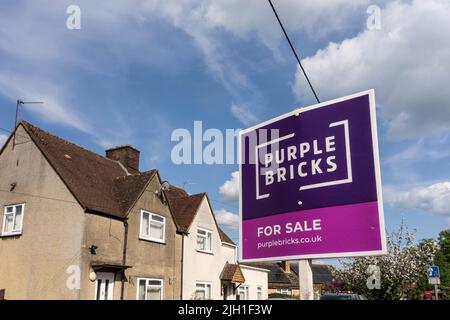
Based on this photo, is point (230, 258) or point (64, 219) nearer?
point (64, 219)

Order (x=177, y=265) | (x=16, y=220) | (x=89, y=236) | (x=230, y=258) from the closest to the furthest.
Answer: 1. (x=89, y=236)
2. (x=16, y=220)
3. (x=177, y=265)
4. (x=230, y=258)

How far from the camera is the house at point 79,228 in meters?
18.2

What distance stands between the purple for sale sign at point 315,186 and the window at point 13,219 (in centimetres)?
1886

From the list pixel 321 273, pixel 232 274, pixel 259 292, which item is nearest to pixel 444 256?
pixel 321 273

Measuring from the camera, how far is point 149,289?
2177cm

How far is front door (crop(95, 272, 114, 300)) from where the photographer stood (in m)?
18.7

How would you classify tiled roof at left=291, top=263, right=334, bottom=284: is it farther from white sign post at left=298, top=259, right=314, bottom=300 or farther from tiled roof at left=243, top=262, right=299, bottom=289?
white sign post at left=298, top=259, right=314, bottom=300

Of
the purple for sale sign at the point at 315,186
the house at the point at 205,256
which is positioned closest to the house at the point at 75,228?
the house at the point at 205,256

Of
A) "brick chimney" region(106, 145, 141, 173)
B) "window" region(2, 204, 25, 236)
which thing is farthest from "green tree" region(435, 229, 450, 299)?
"window" region(2, 204, 25, 236)

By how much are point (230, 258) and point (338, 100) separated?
28198mm
